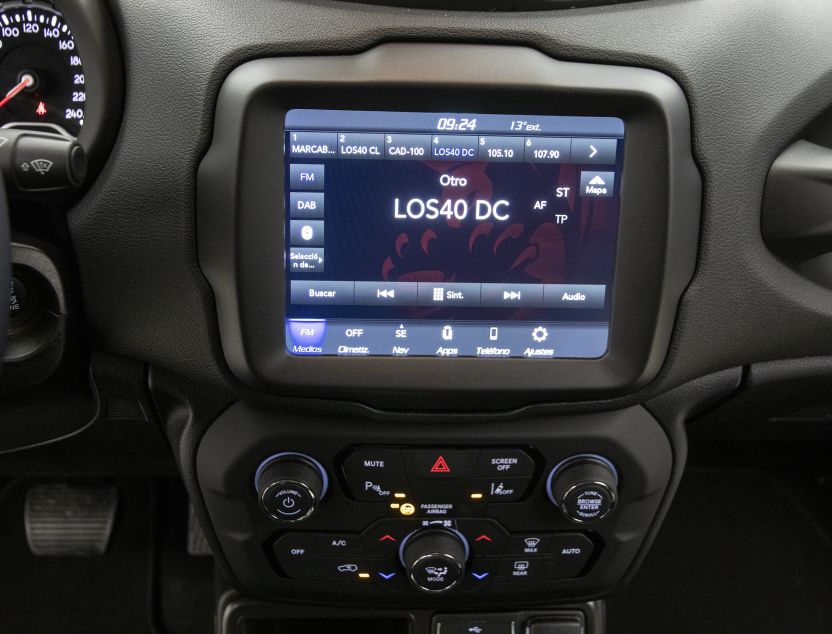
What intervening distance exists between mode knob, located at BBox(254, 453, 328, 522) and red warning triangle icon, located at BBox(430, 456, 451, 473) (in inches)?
5.5

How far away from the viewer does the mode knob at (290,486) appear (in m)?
1.07

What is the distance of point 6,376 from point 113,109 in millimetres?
344

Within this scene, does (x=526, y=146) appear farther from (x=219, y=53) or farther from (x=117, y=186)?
(x=117, y=186)

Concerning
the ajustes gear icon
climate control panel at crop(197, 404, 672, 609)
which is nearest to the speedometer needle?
climate control panel at crop(197, 404, 672, 609)

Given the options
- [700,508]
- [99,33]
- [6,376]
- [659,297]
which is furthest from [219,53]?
[700,508]

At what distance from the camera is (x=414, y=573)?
44.9 inches

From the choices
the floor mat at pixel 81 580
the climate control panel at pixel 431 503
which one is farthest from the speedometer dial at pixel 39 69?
the floor mat at pixel 81 580

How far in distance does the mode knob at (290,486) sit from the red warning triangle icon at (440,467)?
0.14m

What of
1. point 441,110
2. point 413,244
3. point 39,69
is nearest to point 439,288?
point 413,244

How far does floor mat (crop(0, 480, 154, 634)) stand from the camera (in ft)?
A: 5.48

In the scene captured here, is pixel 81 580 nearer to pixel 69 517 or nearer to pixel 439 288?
pixel 69 517

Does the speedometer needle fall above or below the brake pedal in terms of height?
above

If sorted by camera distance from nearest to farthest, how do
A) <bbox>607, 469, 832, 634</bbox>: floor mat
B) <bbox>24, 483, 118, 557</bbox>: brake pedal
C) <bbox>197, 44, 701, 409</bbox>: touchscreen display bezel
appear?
<bbox>197, 44, 701, 409</bbox>: touchscreen display bezel, <bbox>24, 483, 118, 557</bbox>: brake pedal, <bbox>607, 469, 832, 634</bbox>: floor mat

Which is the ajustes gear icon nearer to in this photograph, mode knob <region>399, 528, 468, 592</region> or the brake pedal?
mode knob <region>399, 528, 468, 592</region>
